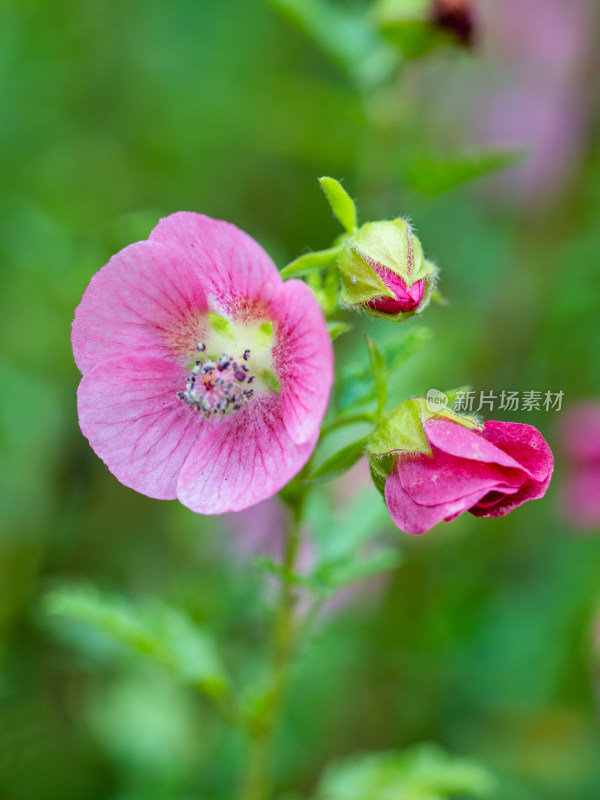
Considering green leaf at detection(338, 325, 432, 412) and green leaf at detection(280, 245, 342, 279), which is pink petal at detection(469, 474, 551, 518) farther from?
green leaf at detection(280, 245, 342, 279)

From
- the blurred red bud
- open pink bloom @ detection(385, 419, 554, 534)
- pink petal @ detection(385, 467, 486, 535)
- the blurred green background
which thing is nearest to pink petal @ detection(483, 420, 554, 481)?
open pink bloom @ detection(385, 419, 554, 534)

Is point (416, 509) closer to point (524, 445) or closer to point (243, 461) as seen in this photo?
point (524, 445)

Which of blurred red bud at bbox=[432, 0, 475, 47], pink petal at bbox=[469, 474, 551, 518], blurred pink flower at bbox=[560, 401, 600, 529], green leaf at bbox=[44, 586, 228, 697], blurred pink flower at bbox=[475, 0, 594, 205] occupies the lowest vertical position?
green leaf at bbox=[44, 586, 228, 697]

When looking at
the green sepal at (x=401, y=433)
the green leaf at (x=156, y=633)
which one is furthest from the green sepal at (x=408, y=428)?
the green leaf at (x=156, y=633)

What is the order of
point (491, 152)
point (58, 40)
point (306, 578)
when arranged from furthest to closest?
point (58, 40)
point (491, 152)
point (306, 578)

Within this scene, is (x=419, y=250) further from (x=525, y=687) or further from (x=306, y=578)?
(x=525, y=687)

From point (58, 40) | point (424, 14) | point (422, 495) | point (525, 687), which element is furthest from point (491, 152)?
point (58, 40)
